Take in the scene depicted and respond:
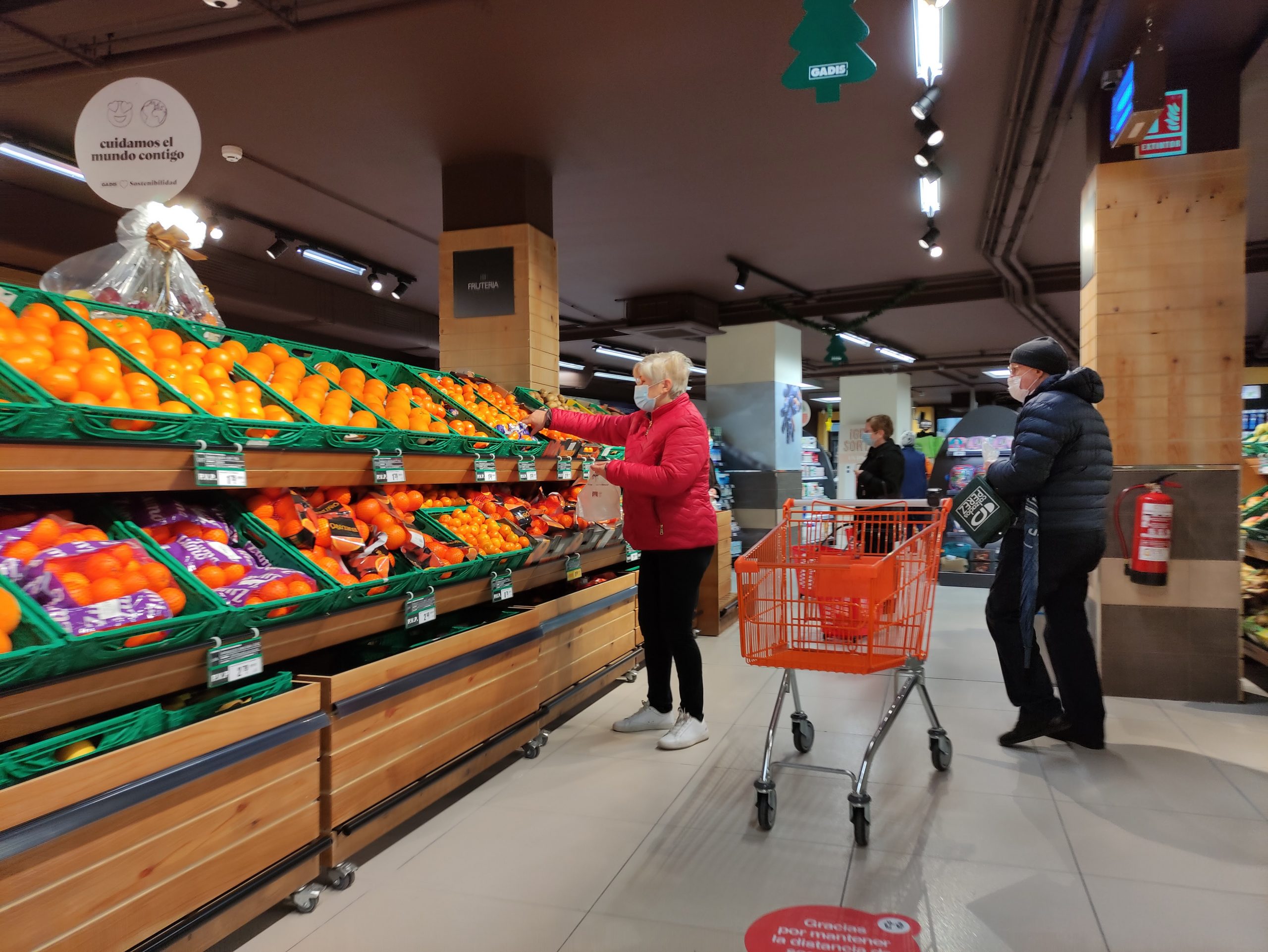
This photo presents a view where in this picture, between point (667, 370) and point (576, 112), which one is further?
point (576, 112)

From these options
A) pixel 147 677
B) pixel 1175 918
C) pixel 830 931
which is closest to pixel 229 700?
pixel 147 677

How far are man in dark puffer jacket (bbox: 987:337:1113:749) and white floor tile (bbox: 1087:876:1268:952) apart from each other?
1180mm

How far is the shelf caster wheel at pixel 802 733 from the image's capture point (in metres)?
3.43

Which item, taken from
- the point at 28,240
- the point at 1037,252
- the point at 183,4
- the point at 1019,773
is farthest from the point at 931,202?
the point at 28,240

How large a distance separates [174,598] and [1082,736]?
3.50 metres

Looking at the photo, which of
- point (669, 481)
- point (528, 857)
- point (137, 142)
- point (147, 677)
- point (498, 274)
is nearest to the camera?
point (147, 677)

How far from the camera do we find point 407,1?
3.88 metres

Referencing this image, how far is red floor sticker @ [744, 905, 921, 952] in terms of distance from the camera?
78.9 inches

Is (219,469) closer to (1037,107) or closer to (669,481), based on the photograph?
(669,481)

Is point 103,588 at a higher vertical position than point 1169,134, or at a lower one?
lower

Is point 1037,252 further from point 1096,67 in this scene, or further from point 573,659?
point 573,659

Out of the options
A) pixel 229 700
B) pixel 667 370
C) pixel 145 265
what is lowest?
pixel 229 700

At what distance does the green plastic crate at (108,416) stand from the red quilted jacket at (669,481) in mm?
1621

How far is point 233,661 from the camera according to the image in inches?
79.1
